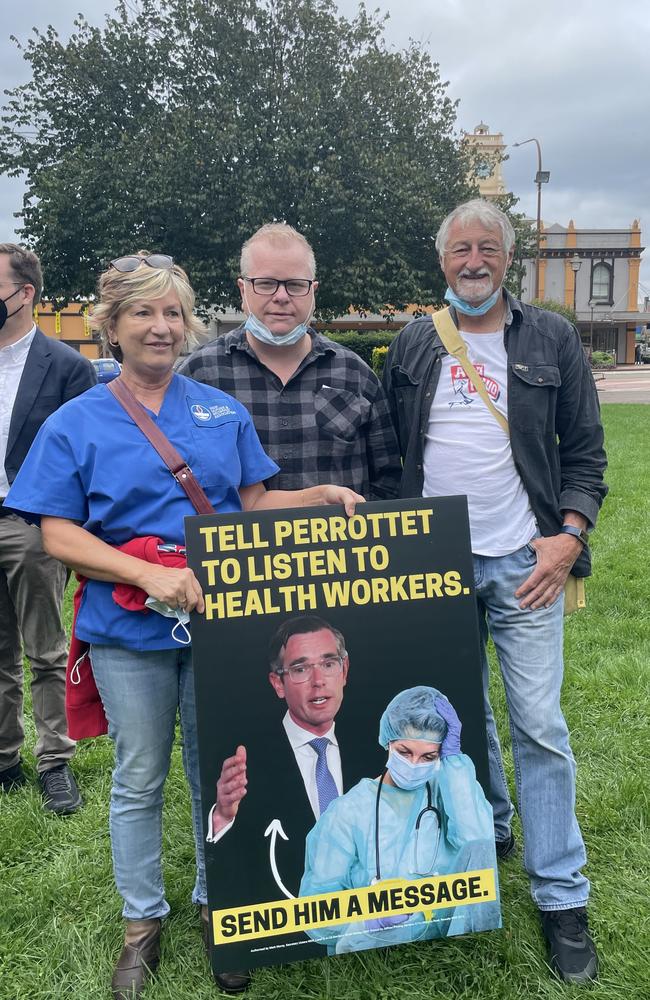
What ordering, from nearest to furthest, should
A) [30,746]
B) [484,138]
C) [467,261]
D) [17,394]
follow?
[467,261], [17,394], [30,746], [484,138]

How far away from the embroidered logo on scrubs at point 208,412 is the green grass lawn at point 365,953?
1710mm

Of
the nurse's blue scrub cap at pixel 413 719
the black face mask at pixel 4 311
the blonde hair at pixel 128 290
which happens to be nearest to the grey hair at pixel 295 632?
the nurse's blue scrub cap at pixel 413 719

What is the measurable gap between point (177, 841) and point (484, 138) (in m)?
70.3

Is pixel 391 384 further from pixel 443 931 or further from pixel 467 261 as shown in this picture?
pixel 443 931

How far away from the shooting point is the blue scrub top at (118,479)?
2.16m

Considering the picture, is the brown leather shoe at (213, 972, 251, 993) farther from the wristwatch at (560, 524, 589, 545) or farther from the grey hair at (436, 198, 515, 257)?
the grey hair at (436, 198, 515, 257)

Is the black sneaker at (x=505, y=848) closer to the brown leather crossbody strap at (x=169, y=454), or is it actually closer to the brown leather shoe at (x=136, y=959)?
the brown leather shoe at (x=136, y=959)

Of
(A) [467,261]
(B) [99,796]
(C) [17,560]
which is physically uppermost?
(A) [467,261]

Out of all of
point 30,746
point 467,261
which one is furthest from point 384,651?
point 30,746

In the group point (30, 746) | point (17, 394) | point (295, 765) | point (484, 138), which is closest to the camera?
point (295, 765)

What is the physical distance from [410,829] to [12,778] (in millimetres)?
2291

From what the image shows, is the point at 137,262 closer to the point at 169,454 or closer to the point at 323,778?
the point at 169,454

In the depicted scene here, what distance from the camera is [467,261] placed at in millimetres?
2562

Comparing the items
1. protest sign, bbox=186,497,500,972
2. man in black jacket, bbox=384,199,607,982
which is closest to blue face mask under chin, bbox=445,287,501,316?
man in black jacket, bbox=384,199,607,982
